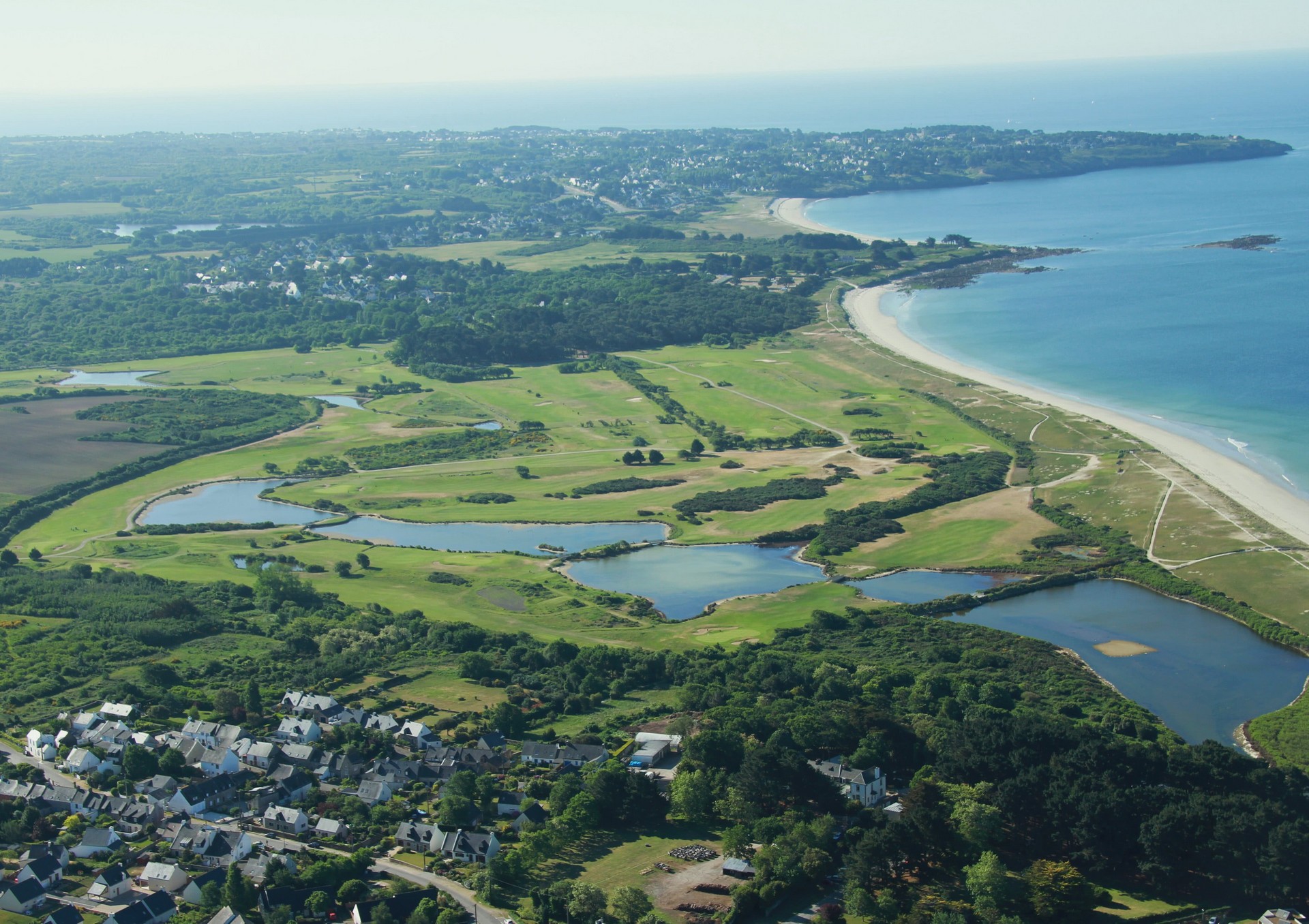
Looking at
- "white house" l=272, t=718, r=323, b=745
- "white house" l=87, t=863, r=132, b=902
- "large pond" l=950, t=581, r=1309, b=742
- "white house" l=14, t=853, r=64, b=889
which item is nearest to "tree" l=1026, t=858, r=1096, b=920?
"large pond" l=950, t=581, r=1309, b=742

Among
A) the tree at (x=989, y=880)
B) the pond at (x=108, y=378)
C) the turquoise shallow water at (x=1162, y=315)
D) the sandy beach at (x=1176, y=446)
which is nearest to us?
the tree at (x=989, y=880)

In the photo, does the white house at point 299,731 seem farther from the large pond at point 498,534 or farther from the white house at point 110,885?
the large pond at point 498,534

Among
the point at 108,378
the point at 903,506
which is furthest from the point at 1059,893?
the point at 108,378

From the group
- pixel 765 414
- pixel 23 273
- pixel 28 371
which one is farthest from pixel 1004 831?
pixel 23 273

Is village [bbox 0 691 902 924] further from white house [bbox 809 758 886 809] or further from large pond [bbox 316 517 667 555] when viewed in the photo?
large pond [bbox 316 517 667 555]

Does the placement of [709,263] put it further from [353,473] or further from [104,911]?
[104,911]

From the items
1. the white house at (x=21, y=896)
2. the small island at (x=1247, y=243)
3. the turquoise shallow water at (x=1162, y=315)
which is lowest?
the white house at (x=21, y=896)

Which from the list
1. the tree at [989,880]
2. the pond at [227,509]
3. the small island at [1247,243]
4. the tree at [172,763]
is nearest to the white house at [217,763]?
the tree at [172,763]
